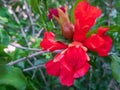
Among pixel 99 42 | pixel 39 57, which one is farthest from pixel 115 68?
pixel 39 57

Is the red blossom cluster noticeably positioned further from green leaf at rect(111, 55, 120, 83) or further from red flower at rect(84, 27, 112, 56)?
green leaf at rect(111, 55, 120, 83)

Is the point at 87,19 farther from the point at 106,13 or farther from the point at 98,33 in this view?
the point at 106,13

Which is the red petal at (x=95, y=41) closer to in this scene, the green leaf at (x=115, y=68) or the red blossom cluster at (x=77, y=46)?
the red blossom cluster at (x=77, y=46)

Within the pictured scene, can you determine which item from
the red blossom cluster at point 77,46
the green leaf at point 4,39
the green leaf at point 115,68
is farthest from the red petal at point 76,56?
the green leaf at point 4,39

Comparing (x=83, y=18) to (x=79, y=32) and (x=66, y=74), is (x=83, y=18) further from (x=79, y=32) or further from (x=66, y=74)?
(x=66, y=74)

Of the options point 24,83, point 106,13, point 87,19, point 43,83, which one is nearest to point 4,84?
point 24,83

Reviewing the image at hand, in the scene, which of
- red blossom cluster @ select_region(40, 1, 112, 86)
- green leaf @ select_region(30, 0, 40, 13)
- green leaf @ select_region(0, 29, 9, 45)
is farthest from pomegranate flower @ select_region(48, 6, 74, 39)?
green leaf @ select_region(0, 29, 9, 45)

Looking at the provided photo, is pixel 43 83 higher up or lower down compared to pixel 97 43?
lower down
